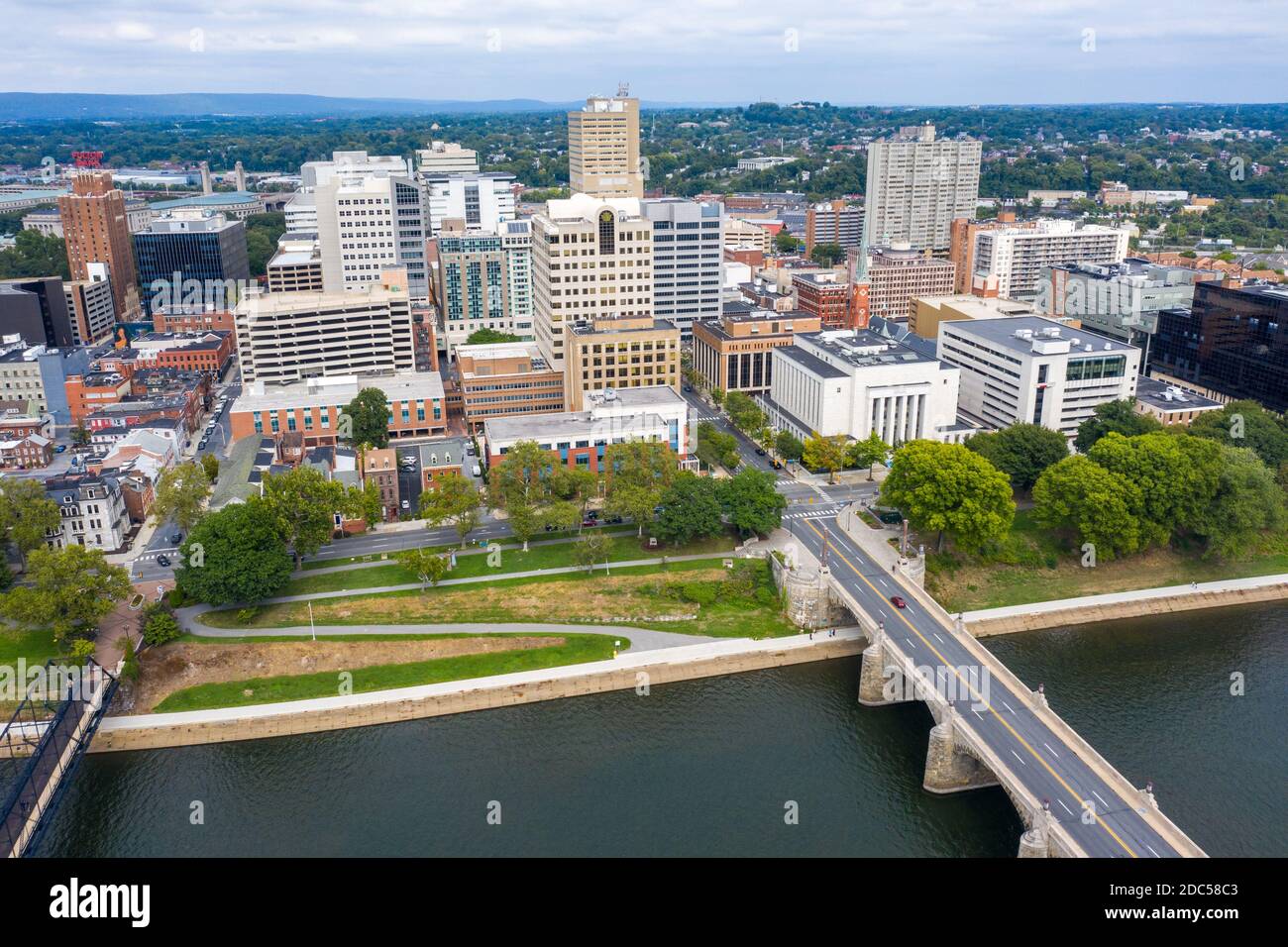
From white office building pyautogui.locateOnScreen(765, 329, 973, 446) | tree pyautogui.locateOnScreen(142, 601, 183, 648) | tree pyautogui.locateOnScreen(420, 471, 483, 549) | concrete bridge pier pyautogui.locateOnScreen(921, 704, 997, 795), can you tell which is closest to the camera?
concrete bridge pier pyautogui.locateOnScreen(921, 704, 997, 795)

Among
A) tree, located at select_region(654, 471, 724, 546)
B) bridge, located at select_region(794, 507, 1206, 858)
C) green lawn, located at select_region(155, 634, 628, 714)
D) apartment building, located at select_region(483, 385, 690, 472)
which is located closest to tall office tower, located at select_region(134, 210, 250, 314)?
apartment building, located at select_region(483, 385, 690, 472)

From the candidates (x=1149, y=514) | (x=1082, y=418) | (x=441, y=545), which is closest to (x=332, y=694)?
(x=441, y=545)

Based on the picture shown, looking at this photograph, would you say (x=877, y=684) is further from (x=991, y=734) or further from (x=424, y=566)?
(x=424, y=566)

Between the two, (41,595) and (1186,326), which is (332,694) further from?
(1186,326)

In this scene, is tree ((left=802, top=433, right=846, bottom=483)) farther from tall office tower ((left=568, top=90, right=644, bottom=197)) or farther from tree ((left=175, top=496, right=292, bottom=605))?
tall office tower ((left=568, top=90, right=644, bottom=197))

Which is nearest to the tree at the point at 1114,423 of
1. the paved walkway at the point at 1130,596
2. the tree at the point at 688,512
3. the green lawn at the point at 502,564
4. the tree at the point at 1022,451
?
the tree at the point at 1022,451

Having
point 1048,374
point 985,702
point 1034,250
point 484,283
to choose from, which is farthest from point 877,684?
point 1034,250
